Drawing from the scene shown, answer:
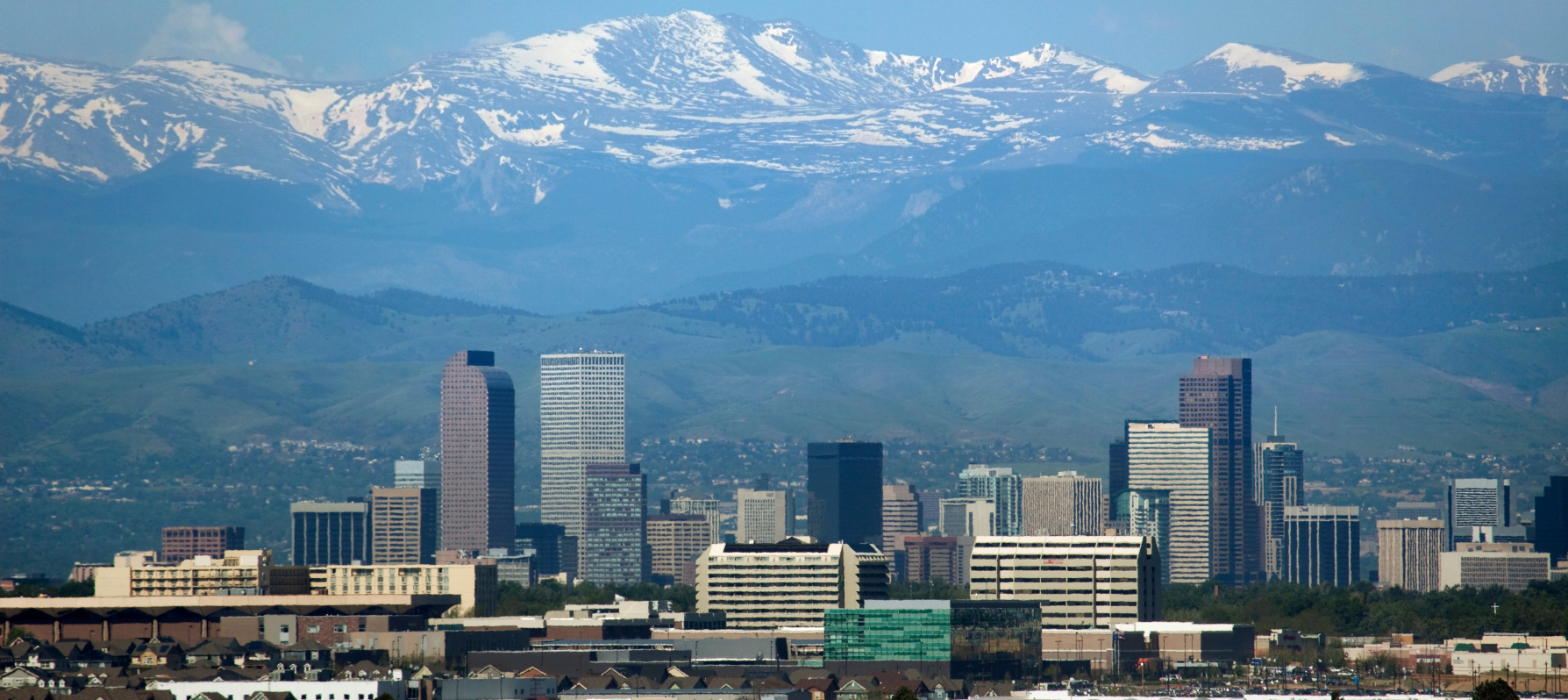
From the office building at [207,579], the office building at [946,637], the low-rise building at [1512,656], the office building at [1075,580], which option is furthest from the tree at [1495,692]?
the office building at [207,579]

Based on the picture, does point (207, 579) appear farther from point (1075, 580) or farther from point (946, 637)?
point (1075, 580)

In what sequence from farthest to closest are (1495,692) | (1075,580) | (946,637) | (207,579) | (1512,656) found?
(1075,580) → (207,579) → (1512,656) → (946,637) → (1495,692)

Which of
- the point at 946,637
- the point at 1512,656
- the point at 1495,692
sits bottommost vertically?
the point at 1512,656

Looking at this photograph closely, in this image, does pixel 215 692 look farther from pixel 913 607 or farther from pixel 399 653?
pixel 913 607

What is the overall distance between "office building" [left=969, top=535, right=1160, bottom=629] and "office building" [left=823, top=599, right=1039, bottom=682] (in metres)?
22.5

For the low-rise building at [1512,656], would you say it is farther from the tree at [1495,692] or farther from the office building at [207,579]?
the office building at [207,579]

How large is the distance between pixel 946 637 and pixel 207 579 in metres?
57.3

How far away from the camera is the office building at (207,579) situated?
18462 cm

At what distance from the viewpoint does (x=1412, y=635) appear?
197 meters

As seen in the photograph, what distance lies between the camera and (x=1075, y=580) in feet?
621

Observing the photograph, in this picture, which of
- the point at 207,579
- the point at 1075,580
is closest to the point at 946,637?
the point at 1075,580

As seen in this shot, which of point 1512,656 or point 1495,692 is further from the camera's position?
point 1512,656

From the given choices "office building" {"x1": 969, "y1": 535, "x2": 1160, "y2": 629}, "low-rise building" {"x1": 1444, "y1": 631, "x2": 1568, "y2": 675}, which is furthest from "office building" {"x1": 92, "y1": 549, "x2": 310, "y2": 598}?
"low-rise building" {"x1": 1444, "y1": 631, "x2": 1568, "y2": 675}

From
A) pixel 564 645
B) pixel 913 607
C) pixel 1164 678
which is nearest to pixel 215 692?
pixel 564 645
